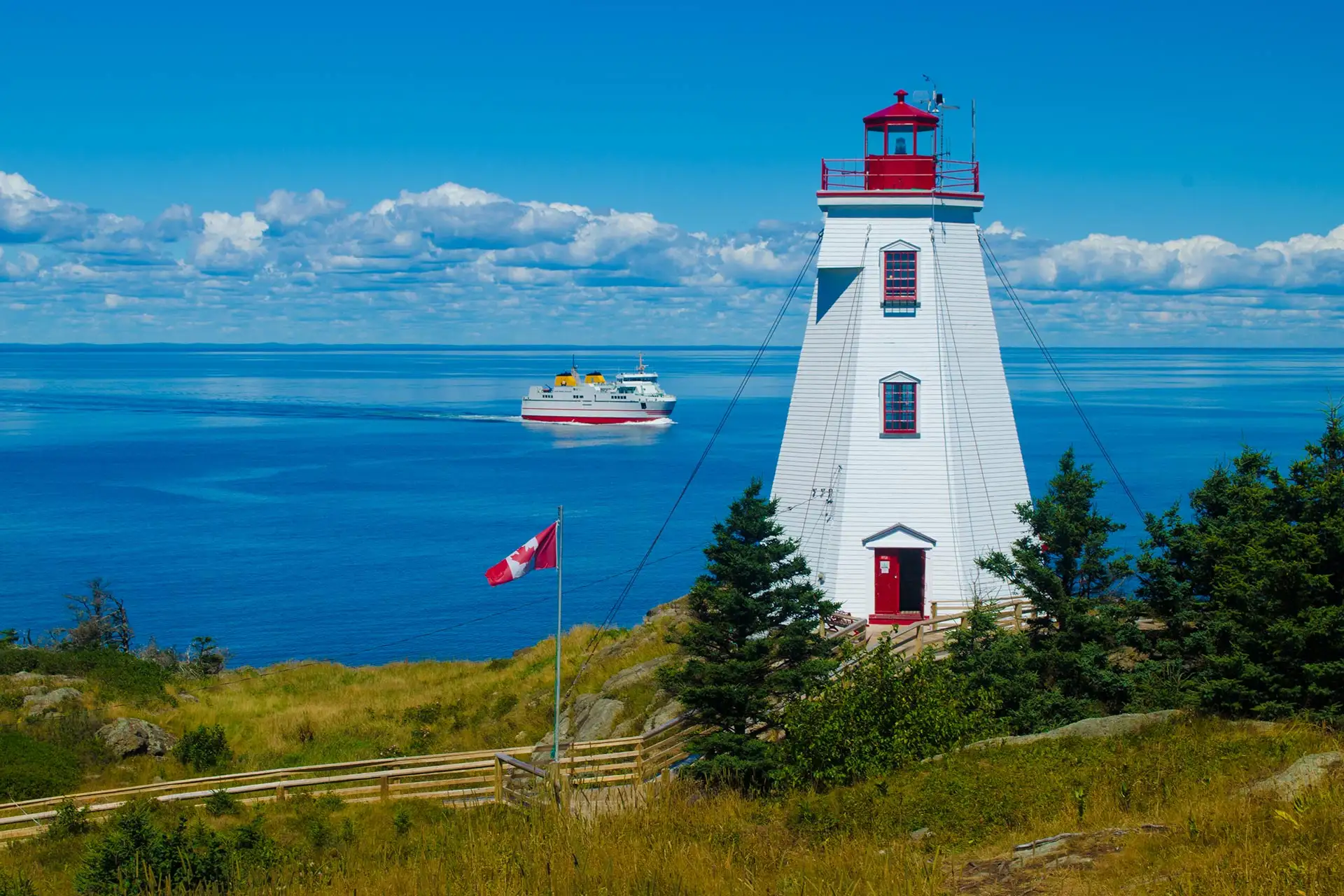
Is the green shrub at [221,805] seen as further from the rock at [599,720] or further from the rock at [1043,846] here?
the rock at [1043,846]

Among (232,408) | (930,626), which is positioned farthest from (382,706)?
(232,408)

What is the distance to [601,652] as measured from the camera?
27.6m

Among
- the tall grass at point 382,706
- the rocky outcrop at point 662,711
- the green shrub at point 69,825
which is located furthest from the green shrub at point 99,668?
the rocky outcrop at point 662,711

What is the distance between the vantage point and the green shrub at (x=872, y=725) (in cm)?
1246

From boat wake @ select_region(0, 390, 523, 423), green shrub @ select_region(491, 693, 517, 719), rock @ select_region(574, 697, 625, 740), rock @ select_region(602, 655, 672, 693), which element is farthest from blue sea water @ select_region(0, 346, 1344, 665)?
rock @ select_region(574, 697, 625, 740)

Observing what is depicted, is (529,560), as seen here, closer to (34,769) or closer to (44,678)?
(34,769)

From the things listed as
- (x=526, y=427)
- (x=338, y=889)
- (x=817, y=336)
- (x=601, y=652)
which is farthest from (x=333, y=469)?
(x=338, y=889)

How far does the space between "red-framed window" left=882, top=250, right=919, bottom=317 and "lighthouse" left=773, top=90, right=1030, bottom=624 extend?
0.03 meters

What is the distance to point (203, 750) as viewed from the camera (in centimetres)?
2034

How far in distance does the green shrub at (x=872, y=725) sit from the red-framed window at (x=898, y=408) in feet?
27.9

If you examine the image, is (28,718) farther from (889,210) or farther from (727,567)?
(889,210)

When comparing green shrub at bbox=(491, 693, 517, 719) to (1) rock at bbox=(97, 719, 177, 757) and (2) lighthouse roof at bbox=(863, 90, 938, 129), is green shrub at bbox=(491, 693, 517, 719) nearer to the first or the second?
(1) rock at bbox=(97, 719, 177, 757)

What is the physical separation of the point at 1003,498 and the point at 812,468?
3695 mm

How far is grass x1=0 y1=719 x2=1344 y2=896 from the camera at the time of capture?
7.14 meters
